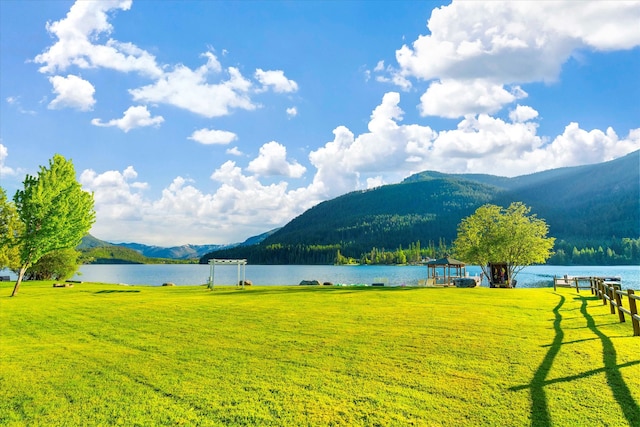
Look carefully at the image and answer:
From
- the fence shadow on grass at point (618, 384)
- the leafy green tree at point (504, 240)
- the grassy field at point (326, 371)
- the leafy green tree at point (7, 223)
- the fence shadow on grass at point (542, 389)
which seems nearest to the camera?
the fence shadow on grass at point (542, 389)

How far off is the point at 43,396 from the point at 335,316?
11660mm

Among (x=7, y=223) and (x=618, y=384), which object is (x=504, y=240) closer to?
(x=618, y=384)

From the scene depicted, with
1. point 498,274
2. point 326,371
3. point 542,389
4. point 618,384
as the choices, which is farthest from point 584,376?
point 498,274

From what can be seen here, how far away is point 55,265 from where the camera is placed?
6175cm

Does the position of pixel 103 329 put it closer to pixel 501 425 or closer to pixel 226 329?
pixel 226 329

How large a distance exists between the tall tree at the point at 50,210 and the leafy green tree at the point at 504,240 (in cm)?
4647

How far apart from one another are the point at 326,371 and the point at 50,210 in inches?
1414

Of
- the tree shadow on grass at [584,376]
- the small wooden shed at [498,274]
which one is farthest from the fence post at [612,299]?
the small wooden shed at [498,274]

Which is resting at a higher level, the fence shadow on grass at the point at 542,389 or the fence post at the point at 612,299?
the fence post at the point at 612,299

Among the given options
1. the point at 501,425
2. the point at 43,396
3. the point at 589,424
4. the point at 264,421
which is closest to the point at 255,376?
the point at 264,421

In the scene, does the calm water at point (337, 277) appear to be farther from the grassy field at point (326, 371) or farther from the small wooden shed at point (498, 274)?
the grassy field at point (326, 371)

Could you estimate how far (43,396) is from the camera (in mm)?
9430

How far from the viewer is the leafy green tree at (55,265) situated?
61062 millimetres

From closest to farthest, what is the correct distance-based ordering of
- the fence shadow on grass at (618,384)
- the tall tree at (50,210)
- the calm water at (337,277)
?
the fence shadow on grass at (618,384)
the tall tree at (50,210)
the calm water at (337,277)
